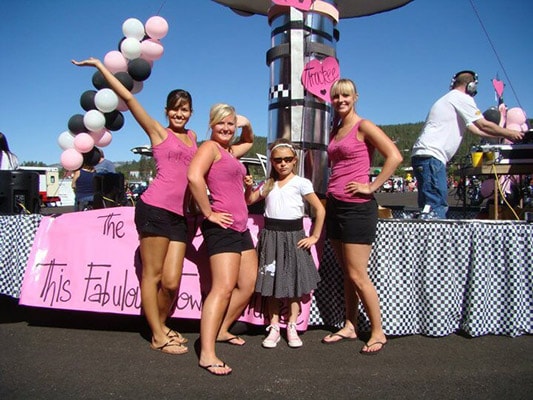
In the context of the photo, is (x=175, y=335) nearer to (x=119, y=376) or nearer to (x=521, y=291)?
(x=119, y=376)

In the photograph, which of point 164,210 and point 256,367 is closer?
point 256,367

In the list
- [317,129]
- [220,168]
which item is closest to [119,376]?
[220,168]

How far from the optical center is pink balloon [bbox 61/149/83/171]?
214 inches

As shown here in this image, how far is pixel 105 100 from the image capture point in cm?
523

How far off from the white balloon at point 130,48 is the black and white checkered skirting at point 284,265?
3667 mm

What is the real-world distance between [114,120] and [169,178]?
10.3 feet

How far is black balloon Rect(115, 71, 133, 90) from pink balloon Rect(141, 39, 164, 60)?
47cm

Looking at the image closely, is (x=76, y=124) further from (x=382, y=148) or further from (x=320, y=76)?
(x=382, y=148)

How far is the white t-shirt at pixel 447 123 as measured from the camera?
12.3ft

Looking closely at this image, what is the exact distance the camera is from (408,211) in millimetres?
5910

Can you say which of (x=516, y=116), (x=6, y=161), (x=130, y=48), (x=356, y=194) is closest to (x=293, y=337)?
(x=356, y=194)

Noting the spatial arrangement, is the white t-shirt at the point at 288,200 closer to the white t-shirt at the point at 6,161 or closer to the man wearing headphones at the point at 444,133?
the man wearing headphones at the point at 444,133

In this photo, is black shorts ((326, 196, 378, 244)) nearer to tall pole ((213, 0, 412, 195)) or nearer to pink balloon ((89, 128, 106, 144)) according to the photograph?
tall pole ((213, 0, 412, 195))

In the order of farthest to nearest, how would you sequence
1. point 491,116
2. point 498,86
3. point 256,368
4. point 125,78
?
point 498,86
point 491,116
point 125,78
point 256,368
